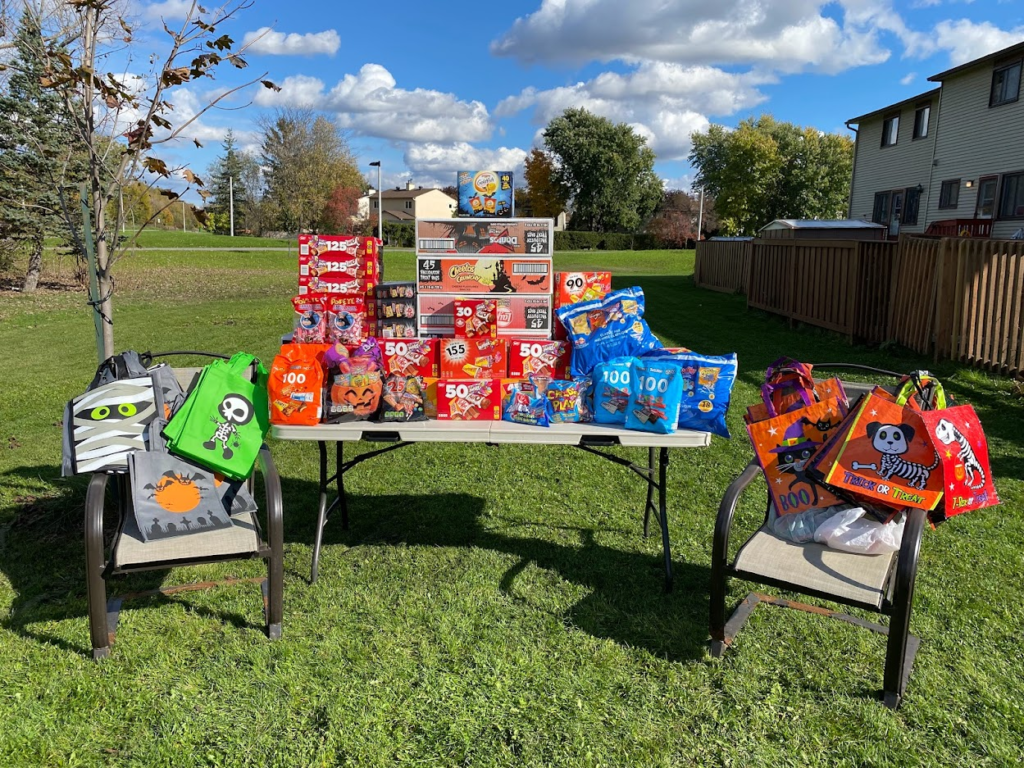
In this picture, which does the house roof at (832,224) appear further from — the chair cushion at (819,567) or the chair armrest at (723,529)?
the chair armrest at (723,529)

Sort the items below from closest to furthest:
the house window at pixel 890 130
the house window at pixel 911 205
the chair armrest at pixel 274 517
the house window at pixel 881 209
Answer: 1. the chair armrest at pixel 274 517
2. the house window at pixel 911 205
3. the house window at pixel 890 130
4. the house window at pixel 881 209

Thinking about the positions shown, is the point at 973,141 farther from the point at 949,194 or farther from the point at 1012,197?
the point at 1012,197

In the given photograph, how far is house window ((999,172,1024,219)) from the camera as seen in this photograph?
1864cm

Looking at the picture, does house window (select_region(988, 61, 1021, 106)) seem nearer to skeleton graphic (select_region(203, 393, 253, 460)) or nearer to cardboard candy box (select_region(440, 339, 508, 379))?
cardboard candy box (select_region(440, 339, 508, 379))

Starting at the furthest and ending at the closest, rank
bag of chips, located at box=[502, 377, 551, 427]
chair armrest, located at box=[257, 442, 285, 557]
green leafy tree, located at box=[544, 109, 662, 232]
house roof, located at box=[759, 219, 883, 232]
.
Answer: green leafy tree, located at box=[544, 109, 662, 232] < house roof, located at box=[759, 219, 883, 232] < bag of chips, located at box=[502, 377, 551, 427] < chair armrest, located at box=[257, 442, 285, 557]

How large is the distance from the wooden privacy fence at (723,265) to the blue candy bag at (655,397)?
53.5 feet

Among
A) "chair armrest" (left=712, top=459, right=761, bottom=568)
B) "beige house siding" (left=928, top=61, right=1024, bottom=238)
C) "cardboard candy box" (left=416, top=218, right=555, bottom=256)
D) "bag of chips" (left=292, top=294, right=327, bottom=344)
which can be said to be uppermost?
"beige house siding" (left=928, top=61, right=1024, bottom=238)

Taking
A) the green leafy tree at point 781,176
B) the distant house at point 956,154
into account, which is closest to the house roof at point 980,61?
the distant house at point 956,154

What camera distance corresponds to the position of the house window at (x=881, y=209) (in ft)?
84.5

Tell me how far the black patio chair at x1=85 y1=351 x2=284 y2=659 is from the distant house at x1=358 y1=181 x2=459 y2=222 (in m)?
61.2

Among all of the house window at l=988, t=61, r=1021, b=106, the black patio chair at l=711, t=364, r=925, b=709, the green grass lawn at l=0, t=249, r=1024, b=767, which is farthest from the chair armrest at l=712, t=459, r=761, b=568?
the house window at l=988, t=61, r=1021, b=106

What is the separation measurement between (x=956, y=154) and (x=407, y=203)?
228ft

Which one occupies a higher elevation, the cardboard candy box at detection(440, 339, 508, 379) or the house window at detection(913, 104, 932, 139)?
the house window at detection(913, 104, 932, 139)

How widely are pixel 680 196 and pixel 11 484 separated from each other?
71769 millimetres
